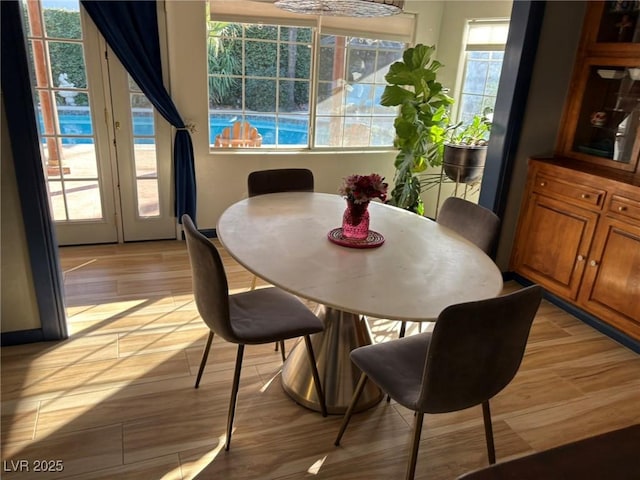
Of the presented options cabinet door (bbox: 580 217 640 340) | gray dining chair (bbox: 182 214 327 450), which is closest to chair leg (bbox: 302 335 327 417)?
gray dining chair (bbox: 182 214 327 450)

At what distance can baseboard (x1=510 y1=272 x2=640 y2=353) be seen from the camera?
2.82 meters

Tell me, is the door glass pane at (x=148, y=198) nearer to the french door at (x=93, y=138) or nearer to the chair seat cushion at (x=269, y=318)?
the french door at (x=93, y=138)

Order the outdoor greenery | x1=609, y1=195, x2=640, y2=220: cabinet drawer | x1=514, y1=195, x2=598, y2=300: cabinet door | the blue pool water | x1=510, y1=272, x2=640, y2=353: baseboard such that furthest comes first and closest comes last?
the outdoor greenery → the blue pool water → x1=514, y1=195, x2=598, y2=300: cabinet door → x1=510, y1=272, x2=640, y2=353: baseboard → x1=609, y1=195, x2=640, y2=220: cabinet drawer

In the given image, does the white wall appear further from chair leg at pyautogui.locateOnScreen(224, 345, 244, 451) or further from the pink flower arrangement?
chair leg at pyautogui.locateOnScreen(224, 345, 244, 451)

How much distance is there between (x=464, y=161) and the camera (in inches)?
149

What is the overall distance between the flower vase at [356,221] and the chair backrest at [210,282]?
627mm

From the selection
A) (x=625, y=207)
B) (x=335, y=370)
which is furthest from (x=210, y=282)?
(x=625, y=207)

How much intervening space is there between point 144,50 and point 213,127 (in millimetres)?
769

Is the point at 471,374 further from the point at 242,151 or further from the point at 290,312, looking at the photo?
→ the point at 242,151

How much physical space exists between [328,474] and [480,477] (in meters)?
1.14

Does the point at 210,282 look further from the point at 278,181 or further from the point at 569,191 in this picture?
the point at 569,191

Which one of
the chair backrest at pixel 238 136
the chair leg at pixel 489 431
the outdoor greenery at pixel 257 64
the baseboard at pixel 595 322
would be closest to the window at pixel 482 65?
the outdoor greenery at pixel 257 64

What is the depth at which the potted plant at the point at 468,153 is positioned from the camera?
3.76 metres

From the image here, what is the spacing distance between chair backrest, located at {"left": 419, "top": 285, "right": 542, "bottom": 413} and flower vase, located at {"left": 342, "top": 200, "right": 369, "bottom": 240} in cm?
80
